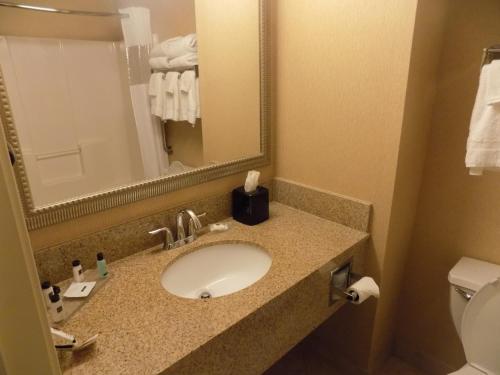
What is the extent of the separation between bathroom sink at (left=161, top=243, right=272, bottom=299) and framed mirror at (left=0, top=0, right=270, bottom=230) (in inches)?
11.4

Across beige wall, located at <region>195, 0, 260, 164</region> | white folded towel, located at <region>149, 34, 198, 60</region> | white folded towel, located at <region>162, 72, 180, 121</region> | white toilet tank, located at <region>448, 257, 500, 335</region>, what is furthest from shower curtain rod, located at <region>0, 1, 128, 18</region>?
white toilet tank, located at <region>448, 257, 500, 335</region>

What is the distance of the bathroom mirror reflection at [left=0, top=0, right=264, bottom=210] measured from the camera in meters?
0.93

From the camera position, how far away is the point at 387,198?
49.5 inches

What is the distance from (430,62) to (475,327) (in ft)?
3.23

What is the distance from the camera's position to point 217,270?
1290 mm

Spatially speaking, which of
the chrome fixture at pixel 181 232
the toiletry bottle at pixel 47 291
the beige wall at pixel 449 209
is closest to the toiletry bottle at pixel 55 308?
the toiletry bottle at pixel 47 291

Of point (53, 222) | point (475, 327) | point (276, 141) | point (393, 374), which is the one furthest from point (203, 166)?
point (393, 374)

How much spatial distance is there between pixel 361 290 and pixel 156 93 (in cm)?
104

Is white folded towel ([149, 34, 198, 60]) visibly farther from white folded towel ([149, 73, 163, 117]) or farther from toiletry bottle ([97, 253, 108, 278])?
toiletry bottle ([97, 253, 108, 278])

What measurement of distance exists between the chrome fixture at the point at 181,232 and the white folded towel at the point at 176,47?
0.59 meters

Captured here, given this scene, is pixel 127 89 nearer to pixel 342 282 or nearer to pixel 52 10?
pixel 52 10

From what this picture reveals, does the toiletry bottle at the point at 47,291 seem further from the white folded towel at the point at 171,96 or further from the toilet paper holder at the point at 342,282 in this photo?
the toilet paper holder at the point at 342,282

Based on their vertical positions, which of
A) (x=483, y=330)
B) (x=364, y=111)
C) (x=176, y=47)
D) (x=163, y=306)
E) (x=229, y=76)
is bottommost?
(x=483, y=330)

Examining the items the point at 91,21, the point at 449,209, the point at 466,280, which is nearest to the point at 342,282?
the point at 466,280
